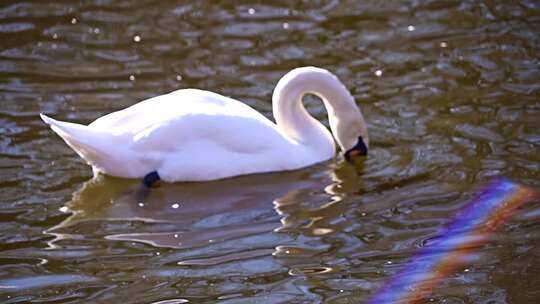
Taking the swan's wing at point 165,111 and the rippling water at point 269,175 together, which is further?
the swan's wing at point 165,111

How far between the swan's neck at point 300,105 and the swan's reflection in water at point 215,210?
0.23m

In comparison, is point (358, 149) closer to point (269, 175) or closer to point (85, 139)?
point (269, 175)

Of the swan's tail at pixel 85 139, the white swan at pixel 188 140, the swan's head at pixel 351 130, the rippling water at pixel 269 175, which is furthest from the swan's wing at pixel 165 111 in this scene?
the swan's head at pixel 351 130

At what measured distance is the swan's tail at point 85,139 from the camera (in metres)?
7.24

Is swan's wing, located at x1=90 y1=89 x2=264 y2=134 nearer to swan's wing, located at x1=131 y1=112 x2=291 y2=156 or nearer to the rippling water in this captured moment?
swan's wing, located at x1=131 y1=112 x2=291 y2=156

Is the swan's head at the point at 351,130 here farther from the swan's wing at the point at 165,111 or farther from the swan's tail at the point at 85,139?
the swan's tail at the point at 85,139

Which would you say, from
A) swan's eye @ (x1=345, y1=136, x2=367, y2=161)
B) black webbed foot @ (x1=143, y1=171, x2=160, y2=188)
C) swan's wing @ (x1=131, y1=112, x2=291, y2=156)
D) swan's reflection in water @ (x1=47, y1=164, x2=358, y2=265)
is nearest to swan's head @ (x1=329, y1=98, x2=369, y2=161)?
swan's eye @ (x1=345, y1=136, x2=367, y2=161)

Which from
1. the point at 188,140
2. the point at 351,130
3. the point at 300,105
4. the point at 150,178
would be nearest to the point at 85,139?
the point at 150,178

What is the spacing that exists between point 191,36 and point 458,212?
401cm

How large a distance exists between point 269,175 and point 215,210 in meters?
0.72

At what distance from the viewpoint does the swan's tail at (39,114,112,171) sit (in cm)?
724

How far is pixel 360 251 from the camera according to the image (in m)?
6.25

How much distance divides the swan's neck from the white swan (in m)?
0.02

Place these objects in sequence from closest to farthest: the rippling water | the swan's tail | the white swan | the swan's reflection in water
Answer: the rippling water, the swan's reflection in water, the swan's tail, the white swan
